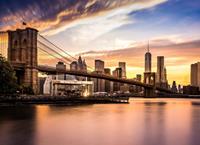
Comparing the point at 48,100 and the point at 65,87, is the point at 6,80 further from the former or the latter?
the point at 65,87

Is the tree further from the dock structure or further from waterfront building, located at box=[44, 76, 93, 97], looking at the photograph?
waterfront building, located at box=[44, 76, 93, 97]

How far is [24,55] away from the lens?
114 m

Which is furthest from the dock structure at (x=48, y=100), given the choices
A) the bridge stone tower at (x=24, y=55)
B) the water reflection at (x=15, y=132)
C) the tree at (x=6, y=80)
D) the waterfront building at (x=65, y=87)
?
the waterfront building at (x=65, y=87)

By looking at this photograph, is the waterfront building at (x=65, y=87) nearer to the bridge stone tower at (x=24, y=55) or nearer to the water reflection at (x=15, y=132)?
the bridge stone tower at (x=24, y=55)

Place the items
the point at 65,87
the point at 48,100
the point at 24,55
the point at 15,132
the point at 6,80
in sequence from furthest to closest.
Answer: the point at 65,87 < the point at 24,55 < the point at 48,100 < the point at 6,80 < the point at 15,132

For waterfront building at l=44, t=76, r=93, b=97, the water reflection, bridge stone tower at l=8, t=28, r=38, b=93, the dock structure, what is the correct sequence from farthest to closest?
waterfront building at l=44, t=76, r=93, b=97, bridge stone tower at l=8, t=28, r=38, b=93, the dock structure, the water reflection

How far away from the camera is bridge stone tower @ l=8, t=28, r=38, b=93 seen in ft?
347

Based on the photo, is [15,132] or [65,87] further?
[65,87]

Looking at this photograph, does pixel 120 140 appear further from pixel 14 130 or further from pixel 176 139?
pixel 14 130

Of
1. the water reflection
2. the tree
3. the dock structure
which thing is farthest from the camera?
the dock structure

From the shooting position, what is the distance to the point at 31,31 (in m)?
114

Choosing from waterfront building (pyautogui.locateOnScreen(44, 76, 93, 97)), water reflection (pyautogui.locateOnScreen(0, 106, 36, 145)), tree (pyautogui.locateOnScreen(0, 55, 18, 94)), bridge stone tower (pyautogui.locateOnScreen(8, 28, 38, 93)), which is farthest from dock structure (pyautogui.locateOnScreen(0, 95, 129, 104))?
waterfront building (pyautogui.locateOnScreen(44, 76, 93, 97))

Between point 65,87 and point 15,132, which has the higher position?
point 65,87

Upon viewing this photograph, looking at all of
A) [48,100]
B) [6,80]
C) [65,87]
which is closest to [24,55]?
[48,100]
